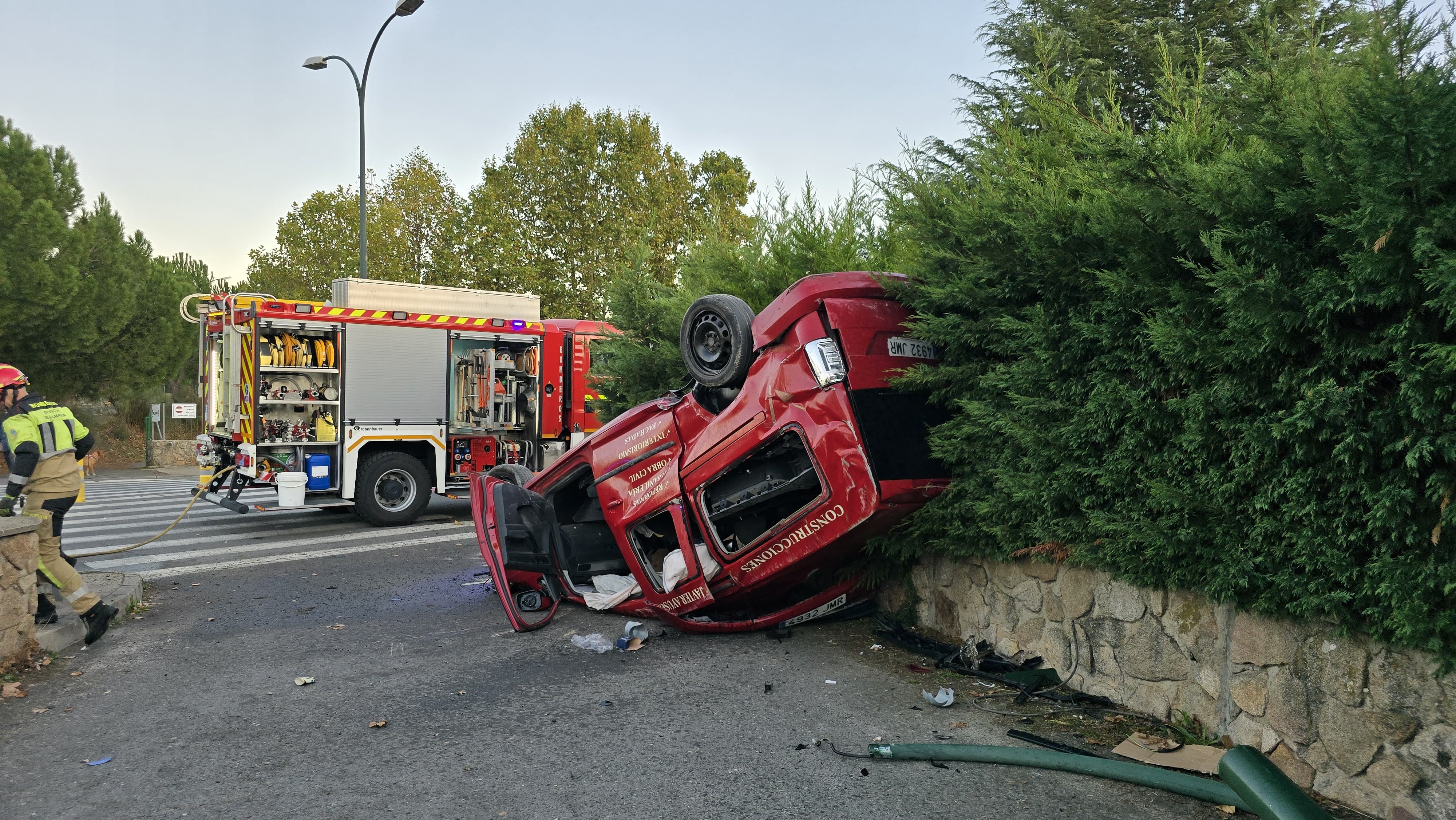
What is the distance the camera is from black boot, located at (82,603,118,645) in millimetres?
5855

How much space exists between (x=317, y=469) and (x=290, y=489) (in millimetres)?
430

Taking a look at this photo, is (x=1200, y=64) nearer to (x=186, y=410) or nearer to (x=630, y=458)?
(x=630, y=458)

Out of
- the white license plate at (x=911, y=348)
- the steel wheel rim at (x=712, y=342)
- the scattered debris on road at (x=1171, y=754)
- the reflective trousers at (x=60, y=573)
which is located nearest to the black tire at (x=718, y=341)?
the steel wheel rim at (x=712, y=342)

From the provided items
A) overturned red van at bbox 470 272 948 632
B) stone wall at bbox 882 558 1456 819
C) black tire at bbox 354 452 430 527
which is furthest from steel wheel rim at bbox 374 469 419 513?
stone wall at bbox 882 558 1456 819

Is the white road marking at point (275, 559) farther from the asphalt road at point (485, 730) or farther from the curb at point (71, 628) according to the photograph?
the asphalt road at point (485, 730)

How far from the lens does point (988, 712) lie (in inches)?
172

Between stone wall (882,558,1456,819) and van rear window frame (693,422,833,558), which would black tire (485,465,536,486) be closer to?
van rear window frame (693,422,833,558)

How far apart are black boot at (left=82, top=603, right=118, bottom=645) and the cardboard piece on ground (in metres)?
5.97

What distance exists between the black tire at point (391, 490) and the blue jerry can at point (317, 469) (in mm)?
371

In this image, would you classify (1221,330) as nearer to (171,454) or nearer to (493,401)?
(493,401)

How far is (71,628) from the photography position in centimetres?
583

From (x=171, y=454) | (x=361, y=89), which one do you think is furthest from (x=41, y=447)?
(x=171, y=454)

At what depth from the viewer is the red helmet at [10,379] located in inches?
247

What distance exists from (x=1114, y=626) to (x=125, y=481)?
22.0 metres
